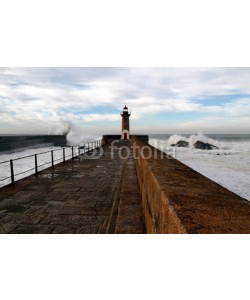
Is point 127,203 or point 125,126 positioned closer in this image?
point 127,203

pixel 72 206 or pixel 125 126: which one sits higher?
pixel 125 126

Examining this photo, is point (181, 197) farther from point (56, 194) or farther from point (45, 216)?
point (56, 194)

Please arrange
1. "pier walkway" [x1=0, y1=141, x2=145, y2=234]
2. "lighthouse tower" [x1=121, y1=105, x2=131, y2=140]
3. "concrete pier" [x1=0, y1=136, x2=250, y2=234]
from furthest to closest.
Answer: "lighthouse tower" [x1=121, y1=105, x2=131, y2=140] → "pier walkway" [x1=0, y1=141, x2=145, y2=234] → "concrete pier" [x1=0, y1=136, x2=250, y2=234]

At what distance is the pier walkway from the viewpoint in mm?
3488

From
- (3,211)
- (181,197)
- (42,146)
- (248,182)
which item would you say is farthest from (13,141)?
(181,197)

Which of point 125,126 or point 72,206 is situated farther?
point 125,126

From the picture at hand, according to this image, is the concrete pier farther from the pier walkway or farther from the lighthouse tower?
the lighthouse tower

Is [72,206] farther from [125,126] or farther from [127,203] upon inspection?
[125,126]

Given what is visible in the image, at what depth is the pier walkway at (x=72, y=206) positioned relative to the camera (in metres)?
3.49

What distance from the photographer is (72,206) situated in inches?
176

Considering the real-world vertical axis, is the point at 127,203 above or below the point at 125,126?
below

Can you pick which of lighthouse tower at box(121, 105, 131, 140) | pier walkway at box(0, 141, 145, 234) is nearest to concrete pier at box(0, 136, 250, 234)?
pier walkway at box(0, 141, 145, 234)

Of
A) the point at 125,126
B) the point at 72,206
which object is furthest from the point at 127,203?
the point at 125,126

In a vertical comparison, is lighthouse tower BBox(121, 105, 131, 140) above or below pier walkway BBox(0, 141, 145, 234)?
above
